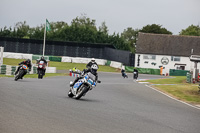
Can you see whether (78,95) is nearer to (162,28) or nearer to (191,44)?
(191,44)

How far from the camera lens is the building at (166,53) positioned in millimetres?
76938

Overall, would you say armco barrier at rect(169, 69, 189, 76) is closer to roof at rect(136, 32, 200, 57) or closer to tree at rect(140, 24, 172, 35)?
roof at rect(136, 32, 200, 57)

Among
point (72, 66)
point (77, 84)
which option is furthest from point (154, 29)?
point (77, 84)

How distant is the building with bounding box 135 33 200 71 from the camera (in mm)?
76938

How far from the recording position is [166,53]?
77.1 metres

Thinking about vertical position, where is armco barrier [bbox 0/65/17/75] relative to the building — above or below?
below

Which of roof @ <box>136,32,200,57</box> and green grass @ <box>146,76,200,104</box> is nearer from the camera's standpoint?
green grass @ <box>146,76,200,104</box>

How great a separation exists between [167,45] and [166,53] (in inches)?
78.0

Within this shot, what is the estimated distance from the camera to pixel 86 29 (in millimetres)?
96500

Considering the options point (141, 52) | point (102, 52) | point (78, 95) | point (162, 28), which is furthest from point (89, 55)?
point (78, 95)

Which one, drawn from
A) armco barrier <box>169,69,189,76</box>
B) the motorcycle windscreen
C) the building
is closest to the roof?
the building

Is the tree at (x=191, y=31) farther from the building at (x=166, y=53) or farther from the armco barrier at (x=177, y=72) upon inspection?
the armco barrier at (x=177, y=72)

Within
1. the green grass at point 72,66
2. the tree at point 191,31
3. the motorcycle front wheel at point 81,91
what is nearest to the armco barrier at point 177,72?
the green grass at point 72,66

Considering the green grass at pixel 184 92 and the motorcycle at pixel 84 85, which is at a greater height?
the motorcycle at pixel 84 85
